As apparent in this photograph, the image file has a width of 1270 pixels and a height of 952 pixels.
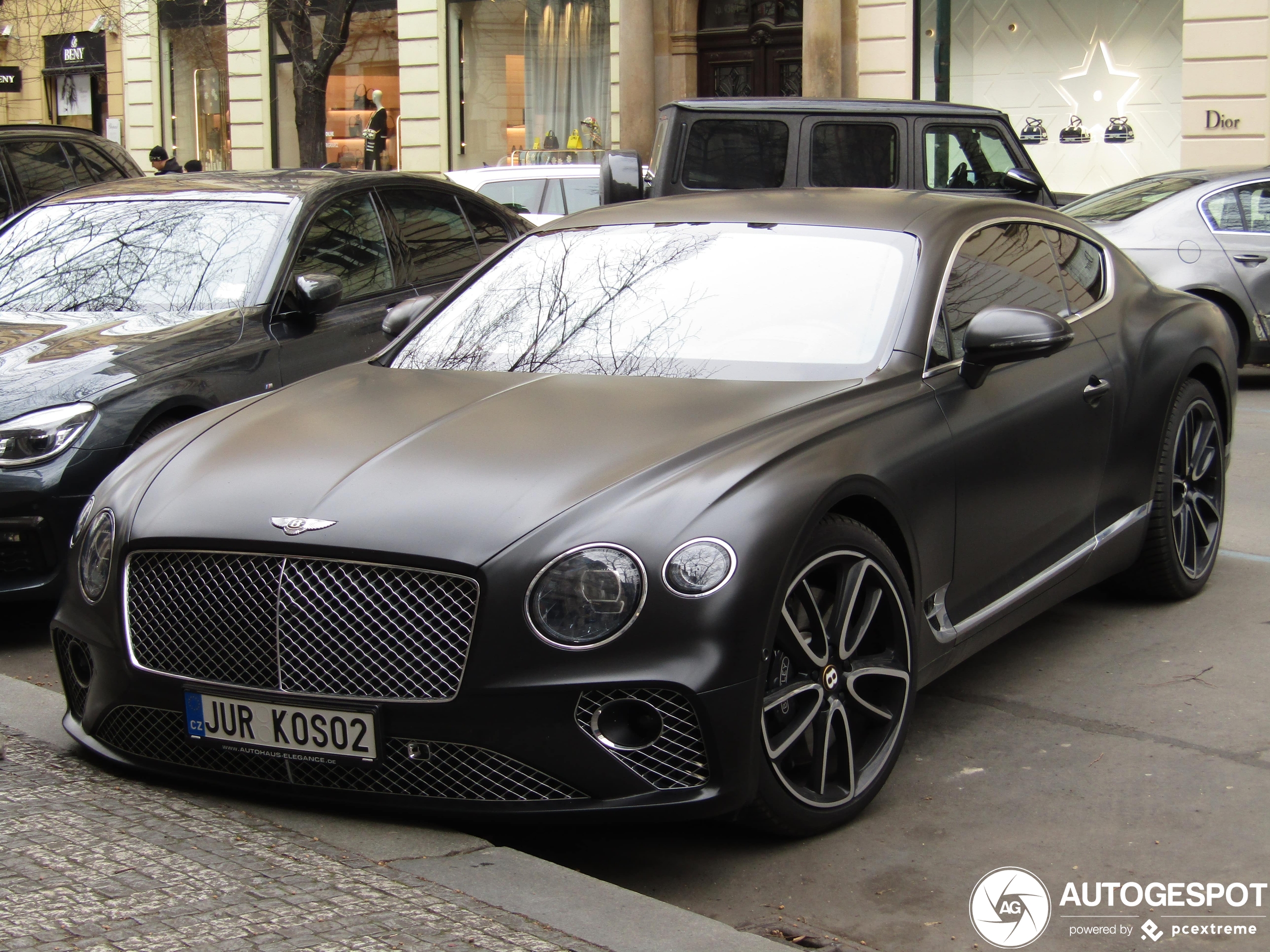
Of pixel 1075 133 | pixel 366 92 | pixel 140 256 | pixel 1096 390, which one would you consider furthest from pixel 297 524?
pixel 366 92

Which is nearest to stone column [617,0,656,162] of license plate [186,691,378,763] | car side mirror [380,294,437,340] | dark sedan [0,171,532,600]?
dark sedan [0,171,532,600]

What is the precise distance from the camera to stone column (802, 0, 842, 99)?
2150 centimetres

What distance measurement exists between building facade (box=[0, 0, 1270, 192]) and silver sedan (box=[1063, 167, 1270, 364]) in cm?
A: 299

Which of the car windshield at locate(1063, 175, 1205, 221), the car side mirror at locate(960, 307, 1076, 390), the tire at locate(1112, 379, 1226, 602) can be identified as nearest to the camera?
the car side mirror at locate(960, 307, 1076, 390)

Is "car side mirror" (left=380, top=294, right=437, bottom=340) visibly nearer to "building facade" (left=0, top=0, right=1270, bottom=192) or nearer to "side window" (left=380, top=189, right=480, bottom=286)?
"side window" (left=380, top=189, right=480, bottom=286)

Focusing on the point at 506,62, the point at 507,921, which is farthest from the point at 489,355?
the point at 506,62

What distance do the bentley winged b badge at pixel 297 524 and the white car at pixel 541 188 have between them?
37.0 ft

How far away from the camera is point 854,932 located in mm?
3338

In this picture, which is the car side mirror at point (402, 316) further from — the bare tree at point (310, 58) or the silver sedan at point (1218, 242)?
the bare tree at point (310, 58)

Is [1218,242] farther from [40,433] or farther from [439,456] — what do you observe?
[439,456]

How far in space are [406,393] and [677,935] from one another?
1.94m

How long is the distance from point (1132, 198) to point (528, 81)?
15.4 metres

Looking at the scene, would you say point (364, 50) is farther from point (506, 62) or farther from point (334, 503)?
point (334, 503)

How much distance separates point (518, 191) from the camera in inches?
579
